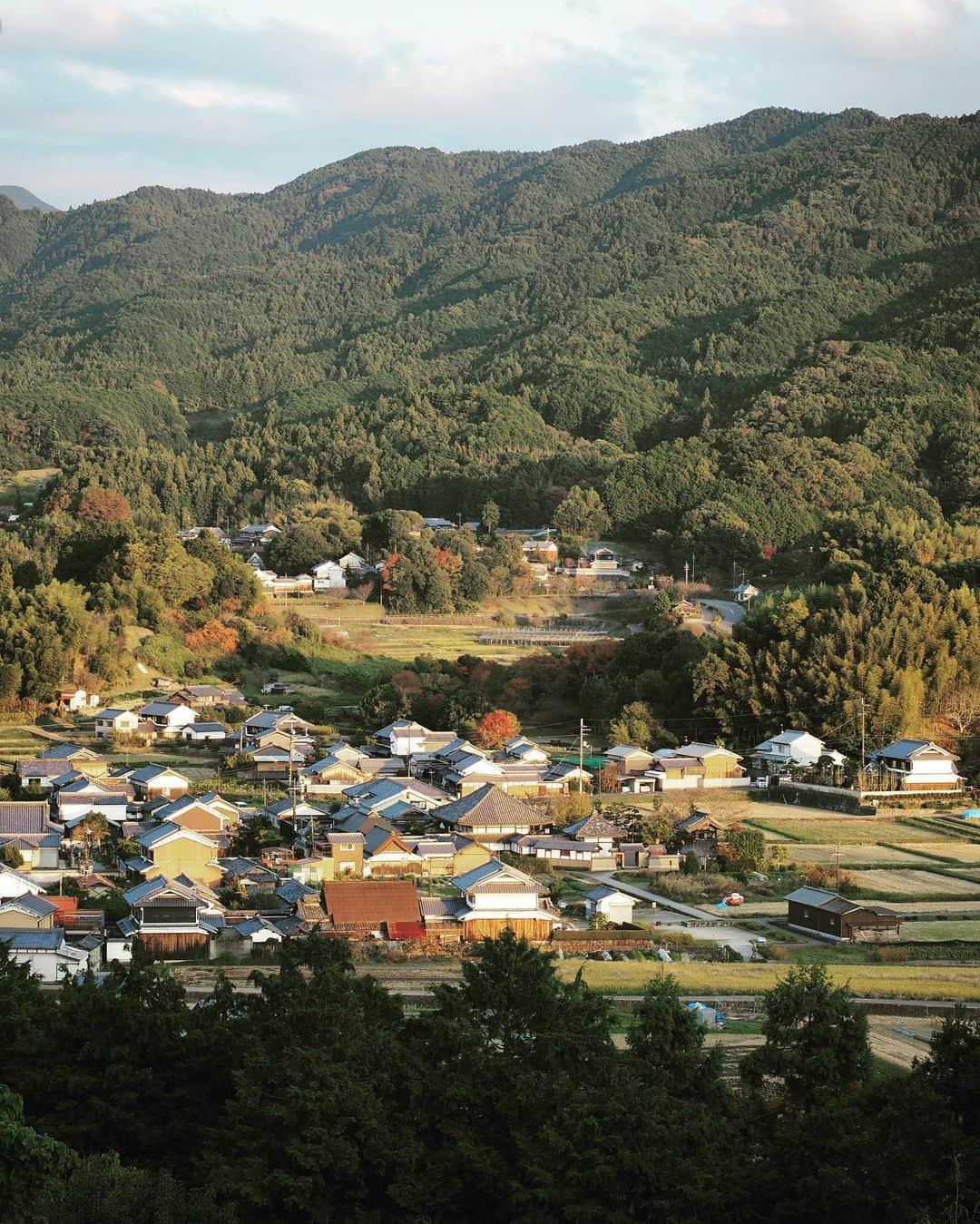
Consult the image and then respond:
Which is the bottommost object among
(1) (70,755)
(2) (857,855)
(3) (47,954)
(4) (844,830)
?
(4) (844,830)

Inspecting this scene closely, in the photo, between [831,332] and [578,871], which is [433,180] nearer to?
[831,332]

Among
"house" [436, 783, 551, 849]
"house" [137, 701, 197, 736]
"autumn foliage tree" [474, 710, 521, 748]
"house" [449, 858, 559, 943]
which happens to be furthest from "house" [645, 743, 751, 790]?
"house" [449, 858, 559, 943]

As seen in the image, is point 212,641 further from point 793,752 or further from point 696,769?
point 793,752

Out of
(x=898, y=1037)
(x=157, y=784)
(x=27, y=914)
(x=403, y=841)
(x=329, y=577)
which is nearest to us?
(x=898, y=1037)

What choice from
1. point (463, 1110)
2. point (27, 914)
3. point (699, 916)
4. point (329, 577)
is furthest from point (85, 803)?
point (329, 577)

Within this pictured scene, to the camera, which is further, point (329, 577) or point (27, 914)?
point (329, 577)

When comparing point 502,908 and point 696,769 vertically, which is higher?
point 502,908

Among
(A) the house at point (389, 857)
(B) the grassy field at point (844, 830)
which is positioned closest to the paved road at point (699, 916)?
(A) the house at point (389, 857)
